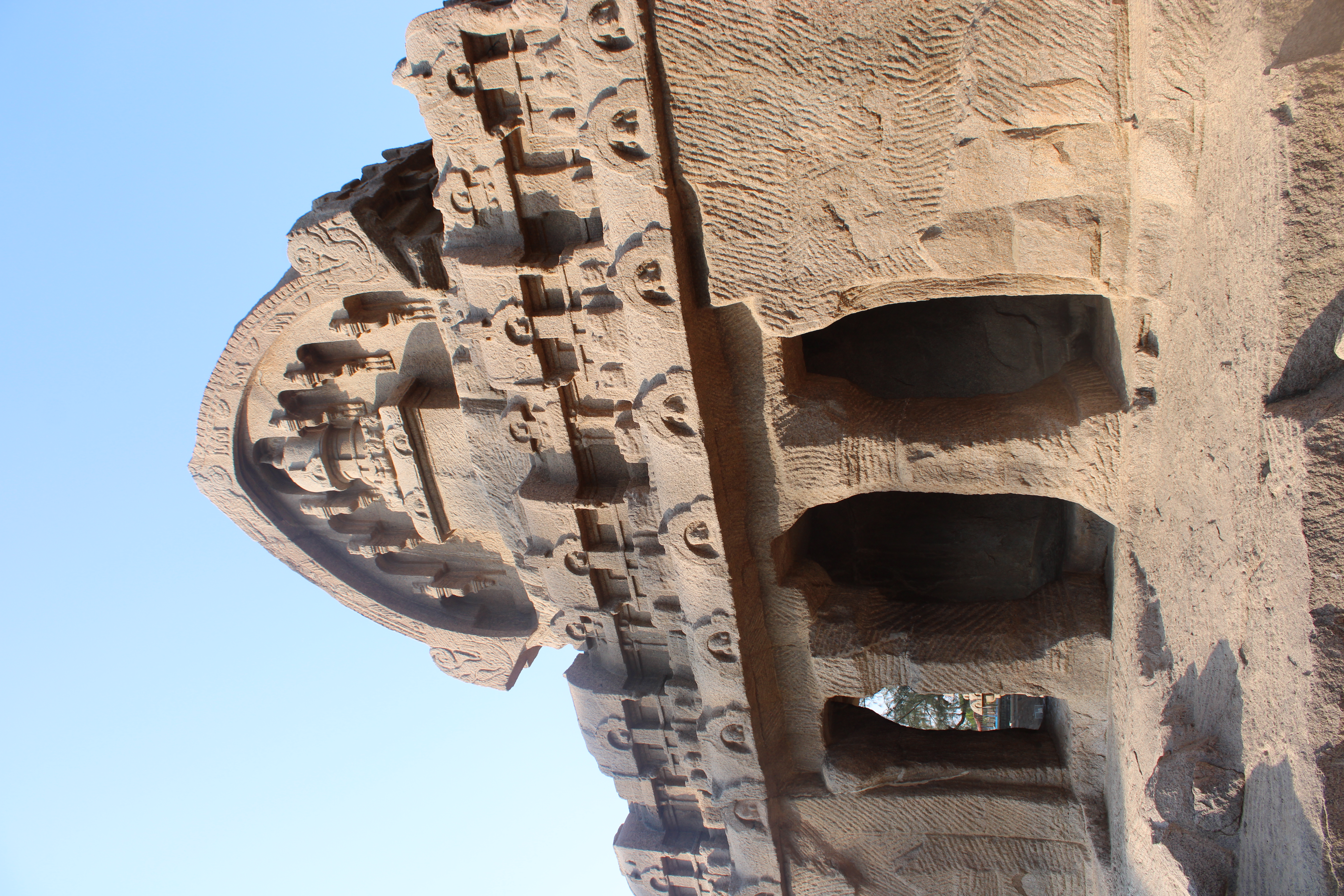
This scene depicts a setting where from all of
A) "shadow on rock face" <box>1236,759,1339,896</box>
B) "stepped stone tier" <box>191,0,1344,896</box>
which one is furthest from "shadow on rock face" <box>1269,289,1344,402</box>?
"shadow on rock face" <box>1236,759,1339,896</box>

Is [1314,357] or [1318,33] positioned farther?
[1314,357]

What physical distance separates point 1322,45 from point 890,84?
109 centimetres

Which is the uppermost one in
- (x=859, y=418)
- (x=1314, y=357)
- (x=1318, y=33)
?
(x=1318, y=33)

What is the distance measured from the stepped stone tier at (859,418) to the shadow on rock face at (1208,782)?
14 mm

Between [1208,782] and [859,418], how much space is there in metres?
1.72

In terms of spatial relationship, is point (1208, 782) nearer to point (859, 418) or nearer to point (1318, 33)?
point (859, 418)

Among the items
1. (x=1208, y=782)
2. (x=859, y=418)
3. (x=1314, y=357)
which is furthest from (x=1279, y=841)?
(x=859, y=418)

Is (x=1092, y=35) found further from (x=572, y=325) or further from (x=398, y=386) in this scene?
(x=398, y=386)

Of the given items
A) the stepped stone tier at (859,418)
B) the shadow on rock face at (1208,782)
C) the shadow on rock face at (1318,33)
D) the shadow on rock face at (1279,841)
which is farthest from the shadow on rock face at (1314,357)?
the shadow on rock face at (1279,841)

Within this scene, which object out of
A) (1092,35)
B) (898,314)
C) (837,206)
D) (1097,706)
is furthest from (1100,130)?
(1097,706)

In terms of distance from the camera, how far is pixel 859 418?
11.4ft

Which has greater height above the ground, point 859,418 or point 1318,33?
point 1318,33

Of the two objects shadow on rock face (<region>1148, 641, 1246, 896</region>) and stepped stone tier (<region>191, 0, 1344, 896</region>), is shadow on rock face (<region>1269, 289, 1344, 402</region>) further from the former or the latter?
shadow on rock face (<region>1148, 641, 1246, 896</region>)

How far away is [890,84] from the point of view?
2.60m
